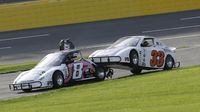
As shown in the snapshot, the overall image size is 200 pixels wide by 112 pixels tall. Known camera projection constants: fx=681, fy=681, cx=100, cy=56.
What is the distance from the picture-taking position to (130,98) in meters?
14.8

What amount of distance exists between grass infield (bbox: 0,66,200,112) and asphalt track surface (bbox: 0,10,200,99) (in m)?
12.8

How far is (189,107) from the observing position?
12297mm

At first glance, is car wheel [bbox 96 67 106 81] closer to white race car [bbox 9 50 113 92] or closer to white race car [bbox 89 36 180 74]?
white race car [bbox 9 50 113 92]

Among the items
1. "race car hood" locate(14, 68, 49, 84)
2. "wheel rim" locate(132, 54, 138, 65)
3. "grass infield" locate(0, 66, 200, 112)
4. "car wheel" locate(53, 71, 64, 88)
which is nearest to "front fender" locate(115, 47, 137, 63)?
"wheel rim" locate(132, 54, 138, 65)

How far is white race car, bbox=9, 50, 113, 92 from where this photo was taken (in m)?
21.7

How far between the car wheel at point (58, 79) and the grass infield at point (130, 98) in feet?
9.47

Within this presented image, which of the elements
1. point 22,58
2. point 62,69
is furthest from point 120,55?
point 22,58

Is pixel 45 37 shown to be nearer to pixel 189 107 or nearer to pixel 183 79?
pixel 183 79

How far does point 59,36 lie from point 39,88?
36.6 feet

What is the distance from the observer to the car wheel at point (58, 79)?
21.9 m

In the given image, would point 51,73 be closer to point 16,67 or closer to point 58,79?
point 58,79

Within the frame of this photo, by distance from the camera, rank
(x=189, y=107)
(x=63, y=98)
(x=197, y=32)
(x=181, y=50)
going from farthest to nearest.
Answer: (x=197, y=32), (x=181, y=50), (x=63, y=98), (x=189, y=107)

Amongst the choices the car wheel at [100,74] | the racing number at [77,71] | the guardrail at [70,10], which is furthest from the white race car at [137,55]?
the guardrail at [70,10]

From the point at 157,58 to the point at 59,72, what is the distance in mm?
4038
